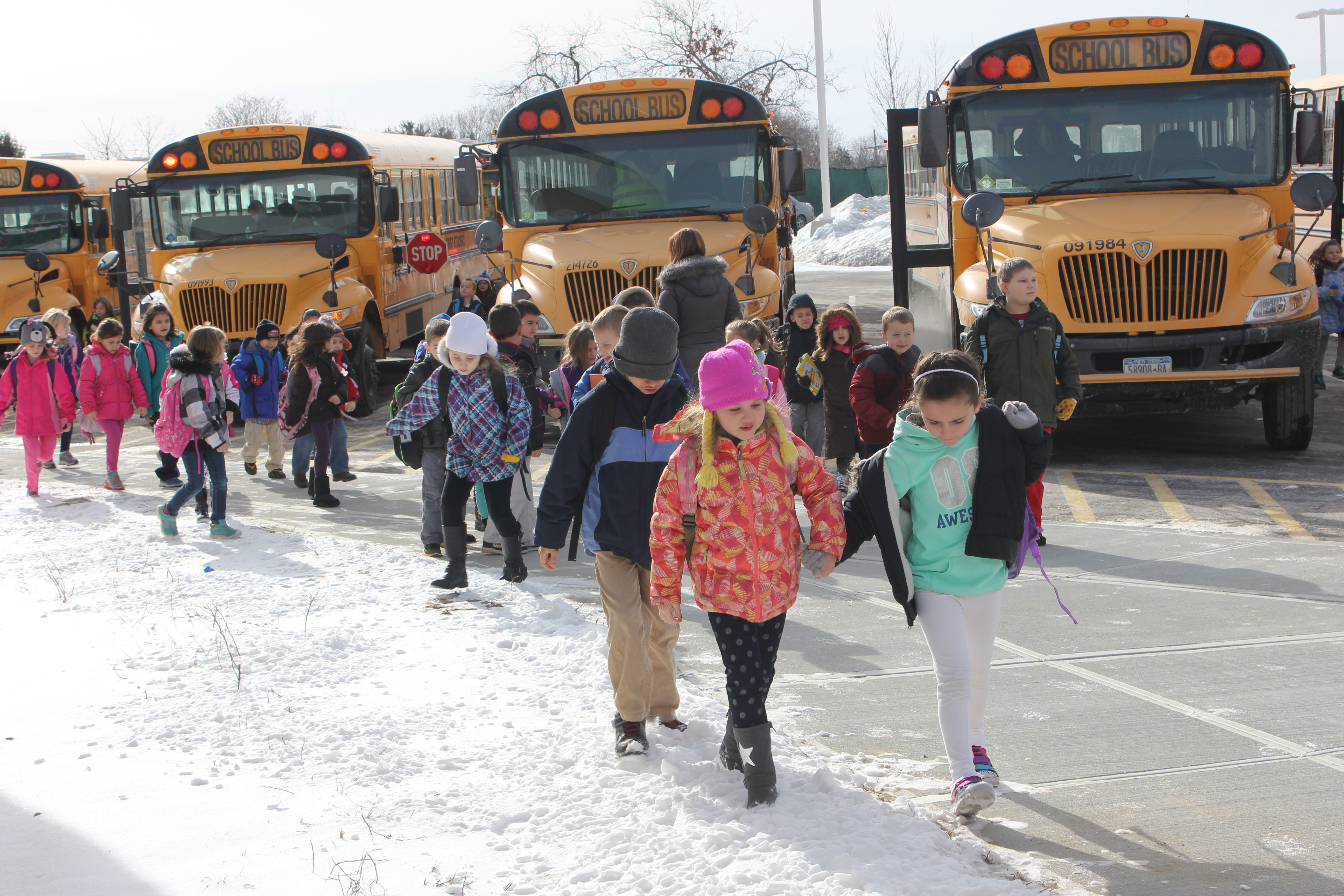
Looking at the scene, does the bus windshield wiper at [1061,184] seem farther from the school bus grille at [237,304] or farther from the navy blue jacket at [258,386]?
the school bus grille at [237,304]

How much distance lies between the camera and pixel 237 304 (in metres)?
12.1

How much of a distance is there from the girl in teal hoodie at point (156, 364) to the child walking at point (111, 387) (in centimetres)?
9

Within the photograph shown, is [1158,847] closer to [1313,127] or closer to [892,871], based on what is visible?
[892,871]

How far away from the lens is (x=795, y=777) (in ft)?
11.4

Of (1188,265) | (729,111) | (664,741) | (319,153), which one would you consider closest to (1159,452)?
(1188,265)

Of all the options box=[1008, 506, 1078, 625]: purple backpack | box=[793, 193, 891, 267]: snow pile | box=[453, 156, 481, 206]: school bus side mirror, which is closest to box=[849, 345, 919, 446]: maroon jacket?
box=[1008, 506, 1078, 625]: purple backpack

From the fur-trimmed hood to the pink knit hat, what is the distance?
3827 millimetres

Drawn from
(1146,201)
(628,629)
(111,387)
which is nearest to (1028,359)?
(628,629)

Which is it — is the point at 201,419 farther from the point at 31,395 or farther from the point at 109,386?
the point at 31,395

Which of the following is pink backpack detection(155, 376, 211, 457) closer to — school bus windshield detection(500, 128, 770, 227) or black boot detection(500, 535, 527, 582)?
black boot detection(500, 535, 527, 582)

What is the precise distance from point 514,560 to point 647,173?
543 centimetres

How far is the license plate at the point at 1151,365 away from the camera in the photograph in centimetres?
810

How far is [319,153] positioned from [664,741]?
35.5 ft

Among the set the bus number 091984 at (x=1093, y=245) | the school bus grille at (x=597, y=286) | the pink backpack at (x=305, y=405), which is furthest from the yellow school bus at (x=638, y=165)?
the bus number 091984 at (x=1093, y=245)
